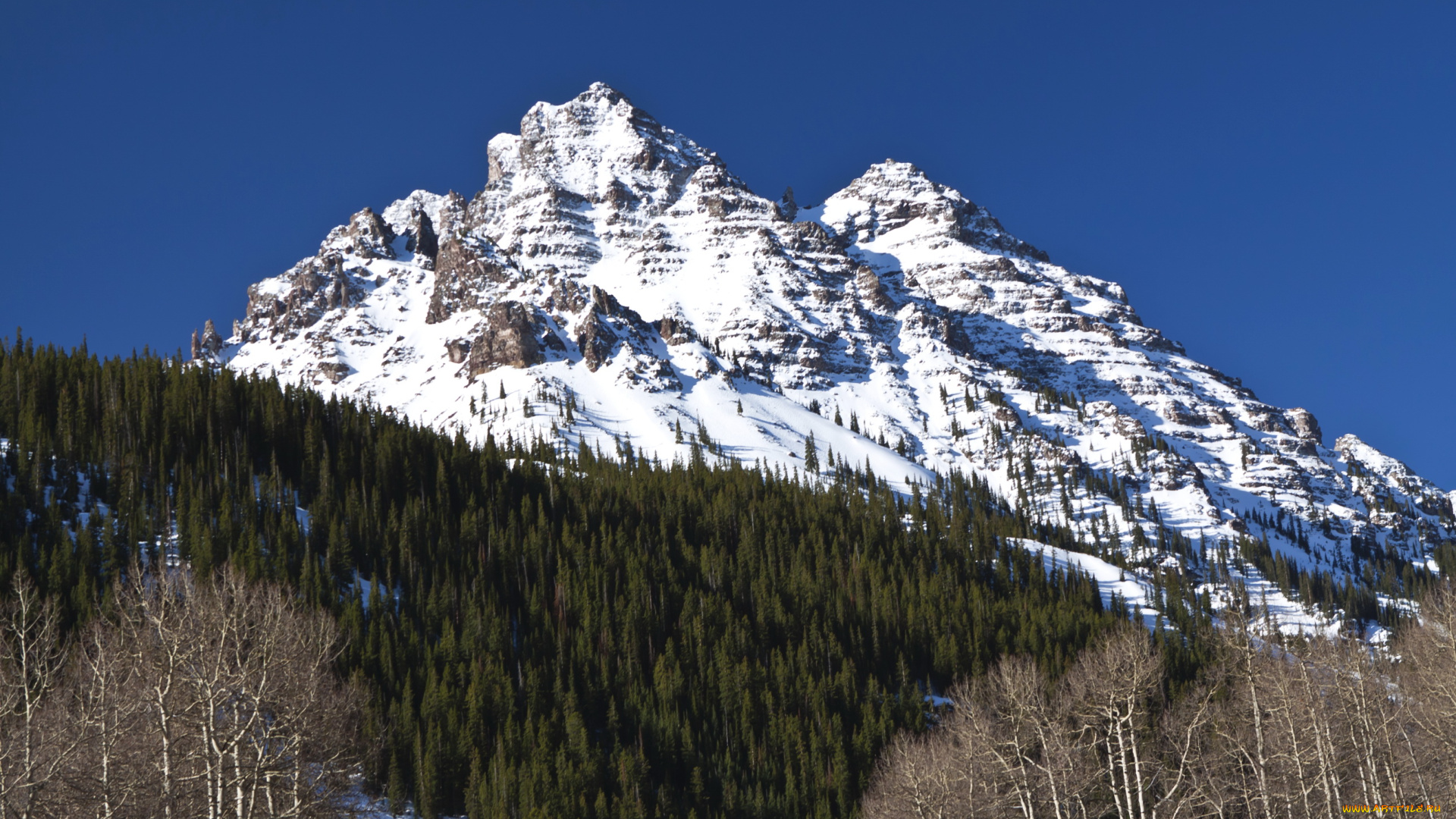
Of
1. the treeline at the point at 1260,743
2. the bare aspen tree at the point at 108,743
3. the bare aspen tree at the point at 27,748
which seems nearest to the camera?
the bare aspen tree at the point at 27,748

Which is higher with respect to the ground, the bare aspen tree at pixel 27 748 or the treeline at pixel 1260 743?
the bare aspen tree at pixel 27 748

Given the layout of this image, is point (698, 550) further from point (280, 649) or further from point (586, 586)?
point (280, 649)

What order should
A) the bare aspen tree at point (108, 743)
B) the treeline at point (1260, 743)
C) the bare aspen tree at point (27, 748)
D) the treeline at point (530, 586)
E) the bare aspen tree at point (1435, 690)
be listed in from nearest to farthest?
the bare aspen tree at point (27, 748), the bare aspen tree at point (108, 743), the treeline at point (1260, 743), the bare aspen tree at point (1435, 690), the treeline at point (530, 586)

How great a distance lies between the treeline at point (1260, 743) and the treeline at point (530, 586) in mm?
27840

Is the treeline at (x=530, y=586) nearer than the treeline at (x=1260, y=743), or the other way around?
the treeline at (x=1260, y=743)

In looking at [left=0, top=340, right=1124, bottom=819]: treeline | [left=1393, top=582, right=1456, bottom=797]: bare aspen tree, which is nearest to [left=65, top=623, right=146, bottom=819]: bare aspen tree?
[left=0, top=340, right=1124, bottom=819]: treeline

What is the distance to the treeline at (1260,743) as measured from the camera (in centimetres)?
4350

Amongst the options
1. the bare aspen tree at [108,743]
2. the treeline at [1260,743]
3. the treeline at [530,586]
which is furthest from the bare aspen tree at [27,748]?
the treeline at [530,586]

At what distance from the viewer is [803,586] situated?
125562 mm

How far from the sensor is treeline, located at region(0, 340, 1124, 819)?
3152 inches

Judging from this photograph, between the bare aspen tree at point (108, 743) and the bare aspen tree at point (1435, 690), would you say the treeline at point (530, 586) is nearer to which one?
the bare aspen tree at point (108, 743)

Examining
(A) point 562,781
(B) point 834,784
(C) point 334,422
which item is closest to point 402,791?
(A) point 562,781

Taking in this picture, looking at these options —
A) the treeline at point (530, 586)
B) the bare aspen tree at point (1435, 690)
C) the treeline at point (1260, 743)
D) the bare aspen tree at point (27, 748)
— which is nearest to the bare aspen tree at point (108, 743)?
the bare aspen tree at point (27, 748)

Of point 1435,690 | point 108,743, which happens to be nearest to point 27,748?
point 108,743
